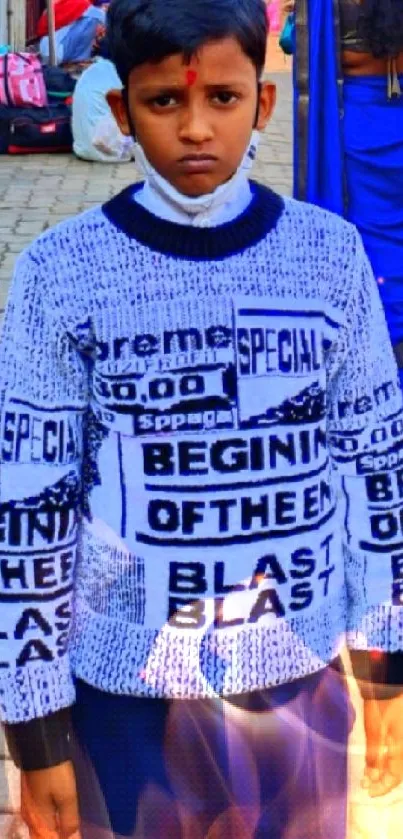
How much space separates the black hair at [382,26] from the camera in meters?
3.43

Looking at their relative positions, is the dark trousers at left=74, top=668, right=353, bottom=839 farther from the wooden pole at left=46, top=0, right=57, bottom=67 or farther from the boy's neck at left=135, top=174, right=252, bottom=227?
the wooden pole at left=46, top=0, right=57, bottom=67

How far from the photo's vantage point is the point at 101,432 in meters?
1.61

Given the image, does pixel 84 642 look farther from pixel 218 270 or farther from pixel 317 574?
pixel 218 270

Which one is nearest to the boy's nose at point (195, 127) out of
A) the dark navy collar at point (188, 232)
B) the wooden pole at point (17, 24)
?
the dark navy collar at point (188, 232)

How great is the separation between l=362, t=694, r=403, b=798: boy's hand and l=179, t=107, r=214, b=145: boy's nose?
0.76 meters

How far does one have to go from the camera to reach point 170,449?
5.14ft

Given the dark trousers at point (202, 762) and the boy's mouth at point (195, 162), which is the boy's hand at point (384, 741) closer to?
the dark trousers at point (202, 762)

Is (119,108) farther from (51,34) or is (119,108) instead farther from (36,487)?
(51,34)

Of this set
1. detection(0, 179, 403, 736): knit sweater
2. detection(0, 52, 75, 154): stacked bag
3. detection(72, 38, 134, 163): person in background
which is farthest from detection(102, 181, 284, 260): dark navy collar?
detection(0, 52, 75, 154): stacked bag

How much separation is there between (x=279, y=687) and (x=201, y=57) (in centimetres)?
75

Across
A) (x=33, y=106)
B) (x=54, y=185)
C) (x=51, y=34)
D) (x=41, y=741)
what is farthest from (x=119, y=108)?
(x=51, y=34)

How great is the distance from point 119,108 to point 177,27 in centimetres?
16

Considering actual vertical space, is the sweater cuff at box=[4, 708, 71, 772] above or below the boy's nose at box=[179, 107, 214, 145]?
below

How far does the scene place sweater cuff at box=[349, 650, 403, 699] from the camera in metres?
1.78
